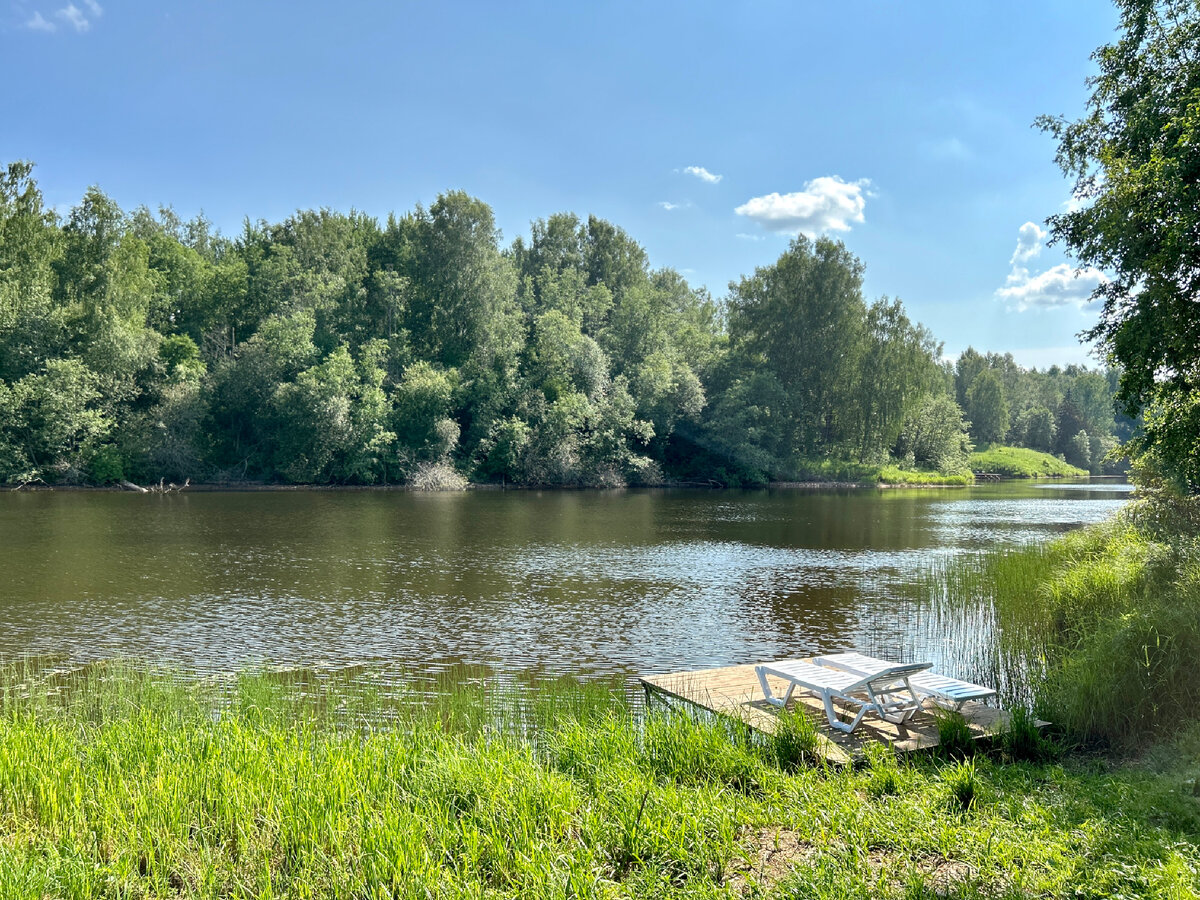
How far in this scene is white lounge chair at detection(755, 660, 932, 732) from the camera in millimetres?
7305

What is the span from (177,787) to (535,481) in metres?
50.9

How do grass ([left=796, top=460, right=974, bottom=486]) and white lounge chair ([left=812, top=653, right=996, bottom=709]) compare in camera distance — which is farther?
grass ([left=796, top=460, right=974, bottom=486])

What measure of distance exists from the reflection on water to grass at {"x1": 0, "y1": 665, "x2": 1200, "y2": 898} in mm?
5560

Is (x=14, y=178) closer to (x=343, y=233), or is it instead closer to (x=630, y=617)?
(x=343, y=233)

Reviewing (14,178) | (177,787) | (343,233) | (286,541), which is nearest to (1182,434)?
(177,787)

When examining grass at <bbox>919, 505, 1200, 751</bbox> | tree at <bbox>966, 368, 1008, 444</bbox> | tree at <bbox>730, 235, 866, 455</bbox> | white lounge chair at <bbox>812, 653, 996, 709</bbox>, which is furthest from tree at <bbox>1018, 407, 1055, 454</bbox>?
white lounge chair at <bbox>812, 653, 996, 709</bbox>

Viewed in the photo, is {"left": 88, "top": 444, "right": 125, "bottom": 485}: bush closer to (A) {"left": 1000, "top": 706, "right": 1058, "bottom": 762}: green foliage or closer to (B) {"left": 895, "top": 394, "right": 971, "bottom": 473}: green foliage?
(A) {"left": 1000, "top": 706, "right": 1058, "bottom": 762}: green foliage

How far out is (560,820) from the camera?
498 centimetres

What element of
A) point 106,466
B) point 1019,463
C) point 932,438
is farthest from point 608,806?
point 1019,463

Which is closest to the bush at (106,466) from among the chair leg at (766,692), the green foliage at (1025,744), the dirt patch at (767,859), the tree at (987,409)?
the chair leg at (766,692)

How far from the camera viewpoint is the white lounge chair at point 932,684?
7535 millimetres

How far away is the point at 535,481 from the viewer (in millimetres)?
56062

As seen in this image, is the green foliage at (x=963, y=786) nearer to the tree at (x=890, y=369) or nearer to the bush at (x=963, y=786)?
the bush at (x=963, y=786)

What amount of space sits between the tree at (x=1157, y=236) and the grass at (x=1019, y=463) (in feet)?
237
